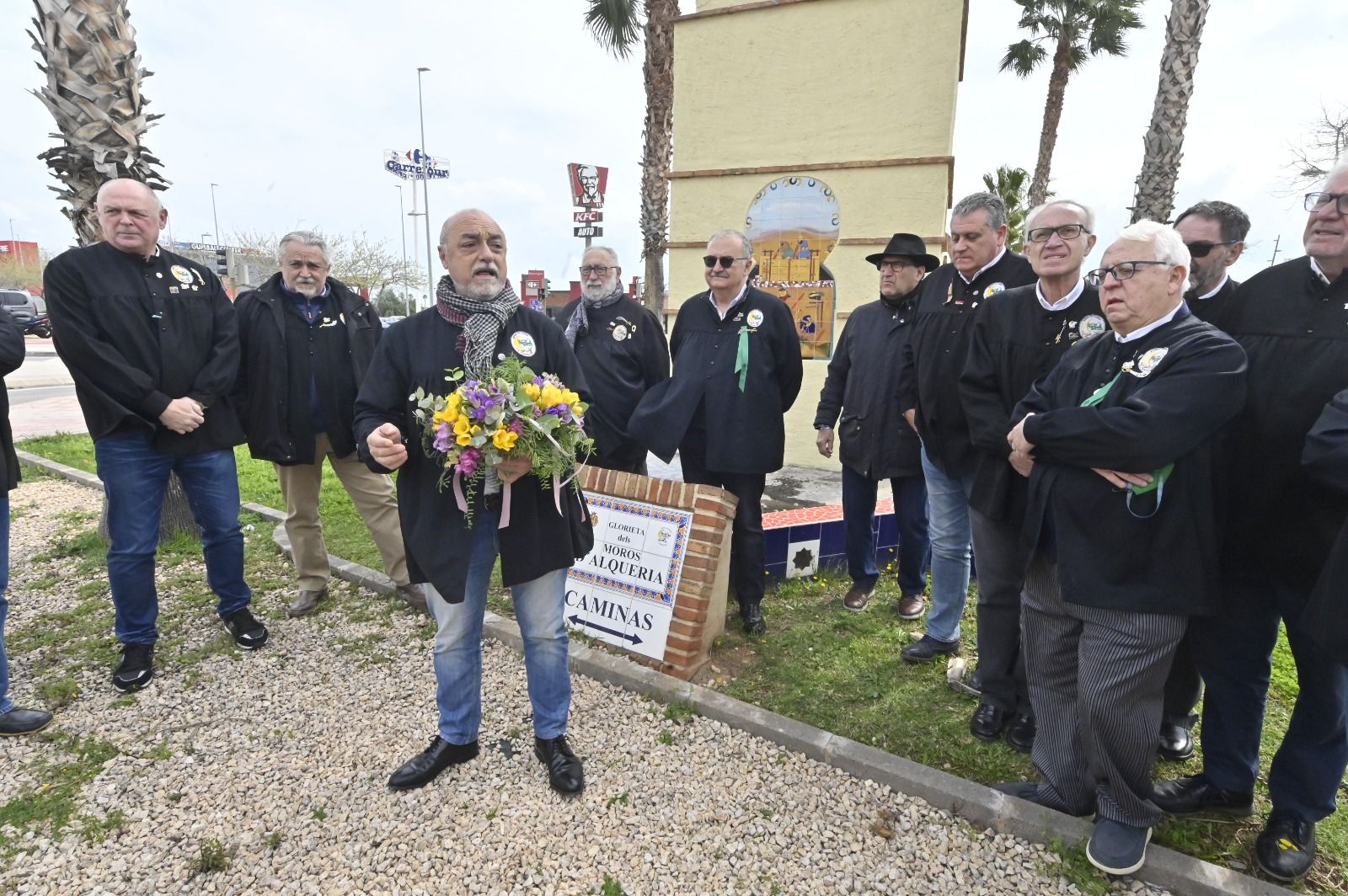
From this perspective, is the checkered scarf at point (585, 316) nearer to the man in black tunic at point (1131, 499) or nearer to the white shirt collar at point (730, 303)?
the white shirt collar at point (730, 303)

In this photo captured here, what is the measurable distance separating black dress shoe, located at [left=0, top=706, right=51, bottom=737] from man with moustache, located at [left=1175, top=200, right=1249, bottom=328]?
5.26 meters

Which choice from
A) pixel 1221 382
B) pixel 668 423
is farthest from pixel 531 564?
pixel 1221 382

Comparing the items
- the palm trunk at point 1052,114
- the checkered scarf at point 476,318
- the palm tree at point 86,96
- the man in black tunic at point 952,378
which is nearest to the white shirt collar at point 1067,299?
the man in black tunic at point 952,378

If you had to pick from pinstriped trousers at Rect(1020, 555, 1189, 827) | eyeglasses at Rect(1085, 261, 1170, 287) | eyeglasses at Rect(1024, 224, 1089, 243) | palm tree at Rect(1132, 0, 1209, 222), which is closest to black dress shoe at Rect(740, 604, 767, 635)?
pinstriped trousers at Rect(1020, 555, 1189, 827)

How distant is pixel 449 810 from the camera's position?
263 centimetres

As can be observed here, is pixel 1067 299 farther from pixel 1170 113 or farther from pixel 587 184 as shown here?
pixel 587 184

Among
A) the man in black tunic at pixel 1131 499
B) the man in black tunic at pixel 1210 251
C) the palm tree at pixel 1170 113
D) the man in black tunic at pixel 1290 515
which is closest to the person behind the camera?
the man in black tunic at pixel 1131 499

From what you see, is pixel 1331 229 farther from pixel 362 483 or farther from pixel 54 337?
pixel 54 337

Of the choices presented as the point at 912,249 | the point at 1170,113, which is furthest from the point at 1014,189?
the point at 912,249

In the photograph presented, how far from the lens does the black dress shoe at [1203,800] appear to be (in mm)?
2543

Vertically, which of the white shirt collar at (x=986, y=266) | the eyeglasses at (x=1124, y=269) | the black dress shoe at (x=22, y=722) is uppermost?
the white shirt collar at (x=986, y=266)

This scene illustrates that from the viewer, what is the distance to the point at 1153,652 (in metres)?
2.21

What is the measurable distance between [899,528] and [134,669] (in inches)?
169

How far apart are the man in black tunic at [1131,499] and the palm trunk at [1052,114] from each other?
20046mm
